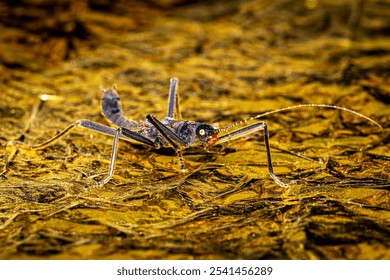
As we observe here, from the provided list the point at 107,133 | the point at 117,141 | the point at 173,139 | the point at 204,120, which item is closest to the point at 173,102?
the point at 204,120

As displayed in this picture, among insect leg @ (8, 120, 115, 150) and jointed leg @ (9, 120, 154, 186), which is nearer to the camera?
jointed leg @ (9, 120, 154, 186)

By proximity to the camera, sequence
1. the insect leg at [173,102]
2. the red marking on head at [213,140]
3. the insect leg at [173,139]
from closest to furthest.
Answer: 1. the insect leg at [173,139]
2. the red marking on head at [213,140]
3. the insect leg at [173,102]

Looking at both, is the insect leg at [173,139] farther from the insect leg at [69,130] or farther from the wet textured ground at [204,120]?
the insect leg at [69,130]

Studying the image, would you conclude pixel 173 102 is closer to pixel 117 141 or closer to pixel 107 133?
pixel 107 133

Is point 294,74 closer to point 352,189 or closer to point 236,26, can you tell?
point 236,26

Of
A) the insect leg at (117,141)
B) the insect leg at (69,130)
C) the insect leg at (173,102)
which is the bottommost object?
the insect leg at (117,141)

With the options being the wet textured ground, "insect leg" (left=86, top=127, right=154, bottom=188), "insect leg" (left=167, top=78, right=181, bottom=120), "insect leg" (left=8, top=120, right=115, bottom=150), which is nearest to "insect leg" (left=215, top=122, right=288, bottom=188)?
the wet textured ground

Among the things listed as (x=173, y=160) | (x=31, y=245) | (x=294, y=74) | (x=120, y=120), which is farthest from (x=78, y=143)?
(x=294, y=74)

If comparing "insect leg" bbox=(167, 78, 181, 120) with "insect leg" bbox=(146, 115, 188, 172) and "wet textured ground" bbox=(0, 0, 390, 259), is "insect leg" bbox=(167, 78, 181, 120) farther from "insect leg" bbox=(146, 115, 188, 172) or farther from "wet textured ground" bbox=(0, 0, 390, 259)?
"insect leg" bbox=(146, 115, 188, 172)

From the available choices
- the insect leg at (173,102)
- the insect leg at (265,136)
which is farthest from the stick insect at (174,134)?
the insect leg at (173,102)
